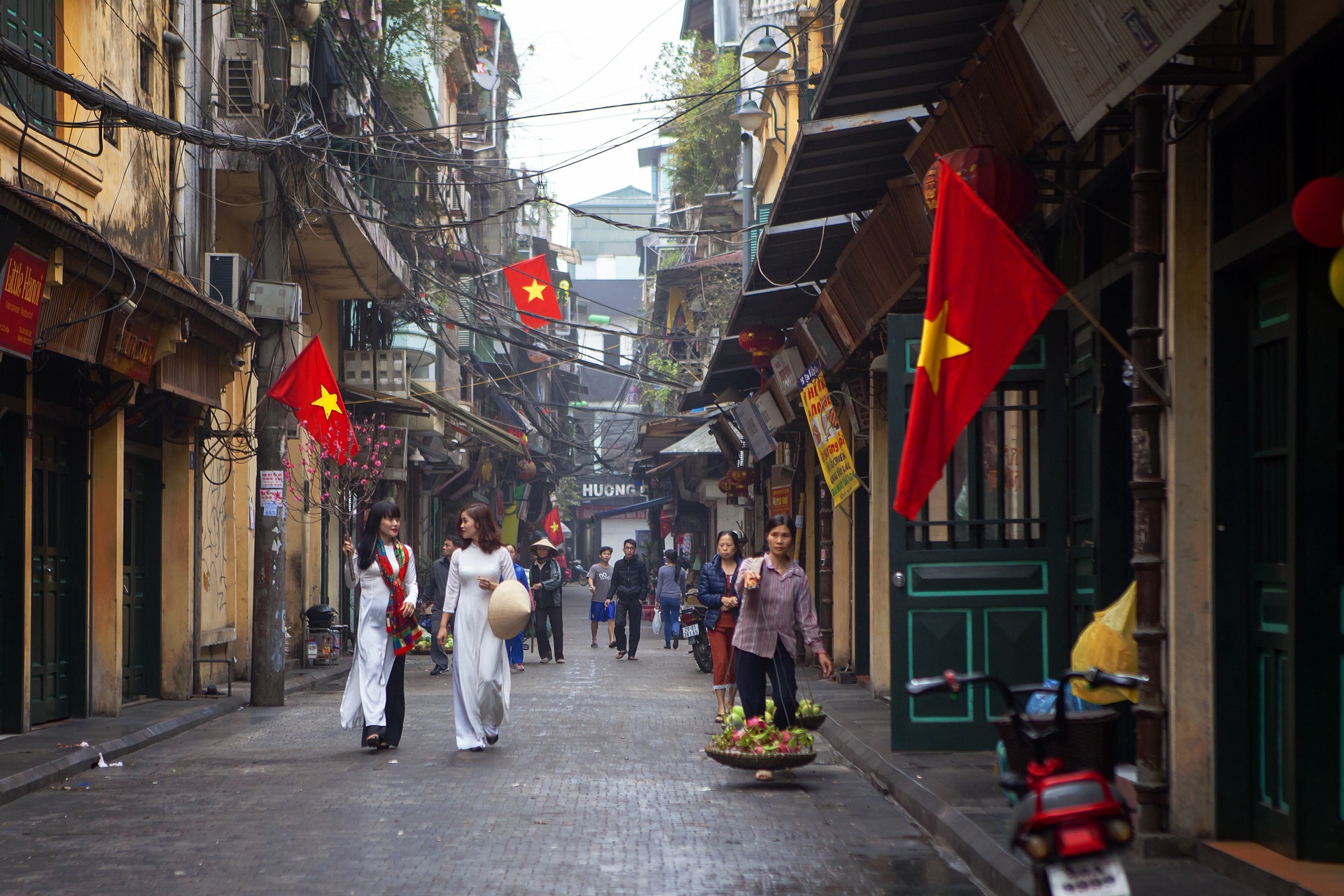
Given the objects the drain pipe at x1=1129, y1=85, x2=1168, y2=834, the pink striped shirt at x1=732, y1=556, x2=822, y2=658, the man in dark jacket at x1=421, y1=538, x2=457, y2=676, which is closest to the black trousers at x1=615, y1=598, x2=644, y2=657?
the man in dark jacket at x1=421, y1=538, x2=457, y2=676

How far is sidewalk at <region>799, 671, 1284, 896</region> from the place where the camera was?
6.37m

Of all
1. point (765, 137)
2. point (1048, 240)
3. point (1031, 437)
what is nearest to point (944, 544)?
point (1031, 437)

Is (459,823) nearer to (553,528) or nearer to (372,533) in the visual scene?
(372,533)

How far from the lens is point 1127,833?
446cm

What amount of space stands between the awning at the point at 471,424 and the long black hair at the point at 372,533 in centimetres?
1571

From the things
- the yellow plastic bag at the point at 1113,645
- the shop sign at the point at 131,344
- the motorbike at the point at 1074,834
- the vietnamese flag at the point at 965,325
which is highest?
the shop sign at the point at 131,344

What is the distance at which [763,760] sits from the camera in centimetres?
997

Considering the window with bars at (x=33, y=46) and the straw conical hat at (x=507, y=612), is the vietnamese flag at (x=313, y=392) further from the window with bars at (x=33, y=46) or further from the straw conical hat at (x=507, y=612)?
the straw conical hat at (x=507, y=612)

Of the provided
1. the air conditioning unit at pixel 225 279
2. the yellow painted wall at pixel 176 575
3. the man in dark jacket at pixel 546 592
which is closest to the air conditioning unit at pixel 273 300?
the air conditioning unit at pixel 225 279

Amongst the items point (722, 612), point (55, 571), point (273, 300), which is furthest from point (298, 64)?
point (722, 612)

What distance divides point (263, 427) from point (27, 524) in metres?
3.86

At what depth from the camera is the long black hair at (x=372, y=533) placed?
12227 millimetres

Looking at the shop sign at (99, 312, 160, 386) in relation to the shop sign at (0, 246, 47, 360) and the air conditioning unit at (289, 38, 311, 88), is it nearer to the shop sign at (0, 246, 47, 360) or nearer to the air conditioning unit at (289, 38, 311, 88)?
the shop sign at (0, 246, 47, 360)

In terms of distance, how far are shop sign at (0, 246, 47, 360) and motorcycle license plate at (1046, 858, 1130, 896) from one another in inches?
313
